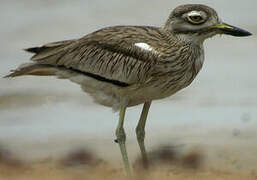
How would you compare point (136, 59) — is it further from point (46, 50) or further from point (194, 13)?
point (46, 50)

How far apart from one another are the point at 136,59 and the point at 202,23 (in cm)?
79

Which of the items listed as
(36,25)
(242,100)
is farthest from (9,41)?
(242,100)

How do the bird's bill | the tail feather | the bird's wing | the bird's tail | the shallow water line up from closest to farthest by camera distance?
the bird's bill → the bird's wing → the bird's tail → the tail feather → the shallow water

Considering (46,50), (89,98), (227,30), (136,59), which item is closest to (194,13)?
(227,30)

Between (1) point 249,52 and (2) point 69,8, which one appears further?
(2) point 69,8

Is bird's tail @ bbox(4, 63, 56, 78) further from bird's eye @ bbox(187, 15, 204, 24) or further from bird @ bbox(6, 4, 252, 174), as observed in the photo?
bird's eye @ bbox(187, 15, 204, 24)

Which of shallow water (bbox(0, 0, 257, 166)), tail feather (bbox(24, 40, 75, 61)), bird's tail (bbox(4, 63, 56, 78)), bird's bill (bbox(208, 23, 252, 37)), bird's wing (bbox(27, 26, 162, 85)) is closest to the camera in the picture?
bird's bill (bbox(208, 23, 252, 37))

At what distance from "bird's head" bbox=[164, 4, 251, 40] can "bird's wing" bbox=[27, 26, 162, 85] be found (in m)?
0.40

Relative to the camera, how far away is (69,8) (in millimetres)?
15734

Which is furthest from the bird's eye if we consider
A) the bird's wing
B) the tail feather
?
the tail feather

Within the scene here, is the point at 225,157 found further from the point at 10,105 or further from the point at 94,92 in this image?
the point at 10,105

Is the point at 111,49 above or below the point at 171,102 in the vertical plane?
above

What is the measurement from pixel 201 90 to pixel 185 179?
4.83 metres

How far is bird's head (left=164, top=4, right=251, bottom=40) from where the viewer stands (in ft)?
26.5
